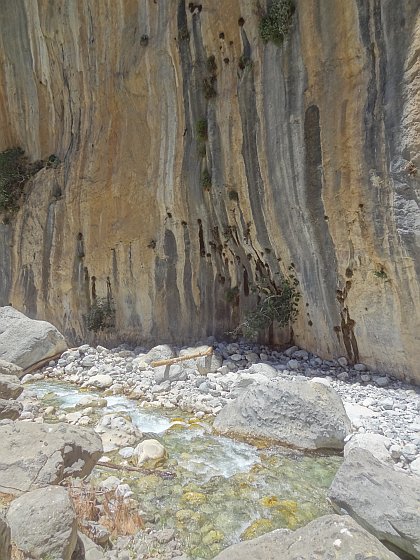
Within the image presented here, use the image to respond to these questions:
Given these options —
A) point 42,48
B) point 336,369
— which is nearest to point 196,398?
point 336,369

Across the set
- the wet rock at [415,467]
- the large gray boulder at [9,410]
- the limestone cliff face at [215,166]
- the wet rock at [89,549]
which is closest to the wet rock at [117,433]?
the large gray boulder at [9,410]

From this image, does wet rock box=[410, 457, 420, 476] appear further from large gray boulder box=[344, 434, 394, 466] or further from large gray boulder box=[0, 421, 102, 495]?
large gray boulder box=[0, 421, 102, 495]

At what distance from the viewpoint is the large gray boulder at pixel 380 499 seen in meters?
4.64

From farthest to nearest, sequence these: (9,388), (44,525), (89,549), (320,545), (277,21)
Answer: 1. (277,21)
2. (9,388)
3. (89,549)
4. (44,525)
5. (320,545)

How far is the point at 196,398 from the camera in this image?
9.86 meters

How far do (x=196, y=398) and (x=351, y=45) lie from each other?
8438 mm

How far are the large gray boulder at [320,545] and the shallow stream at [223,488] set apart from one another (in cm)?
145

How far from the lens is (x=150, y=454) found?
7176mm

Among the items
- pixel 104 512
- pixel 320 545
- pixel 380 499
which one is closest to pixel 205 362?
pixel 104 512

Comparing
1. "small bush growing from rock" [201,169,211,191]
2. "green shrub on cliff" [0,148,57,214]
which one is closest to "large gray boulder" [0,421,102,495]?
"small bush growing from rock" [201,169,211,191]

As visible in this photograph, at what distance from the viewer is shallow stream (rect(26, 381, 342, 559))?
550cm

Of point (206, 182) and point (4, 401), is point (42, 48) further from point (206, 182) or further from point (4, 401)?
point (4, 401)

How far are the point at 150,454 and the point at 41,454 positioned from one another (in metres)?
2.13

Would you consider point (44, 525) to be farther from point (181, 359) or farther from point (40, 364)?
point (40, 364)
